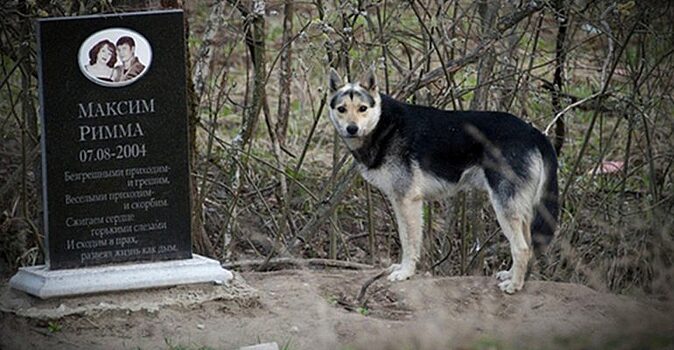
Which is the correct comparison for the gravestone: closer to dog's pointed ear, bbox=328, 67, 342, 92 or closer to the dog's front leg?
dog's pointed ear, bbox=328, 67, 342, 92

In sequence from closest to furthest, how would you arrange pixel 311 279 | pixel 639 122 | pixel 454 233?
pixel 311 279
pixel 639 122
pixel 454 233

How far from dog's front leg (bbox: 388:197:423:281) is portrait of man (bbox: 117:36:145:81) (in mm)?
1995

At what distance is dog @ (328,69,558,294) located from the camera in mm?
8039

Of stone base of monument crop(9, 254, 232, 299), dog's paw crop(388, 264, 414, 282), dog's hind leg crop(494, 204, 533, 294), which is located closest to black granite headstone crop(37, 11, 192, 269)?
stone base of monument crop(9, 254, 232, 299)

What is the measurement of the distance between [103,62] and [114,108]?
308 mm

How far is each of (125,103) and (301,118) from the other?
5.40 metres

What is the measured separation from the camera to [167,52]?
806cm

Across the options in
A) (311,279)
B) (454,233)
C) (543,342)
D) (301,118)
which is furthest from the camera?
(301,118)

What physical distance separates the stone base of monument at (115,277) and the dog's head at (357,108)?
1301 mm

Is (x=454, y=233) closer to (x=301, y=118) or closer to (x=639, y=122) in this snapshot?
(x=639, y=122)

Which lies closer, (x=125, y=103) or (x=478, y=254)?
(x=125, y=103)

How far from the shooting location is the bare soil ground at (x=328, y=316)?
7113mm

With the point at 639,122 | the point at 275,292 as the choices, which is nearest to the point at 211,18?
the point at 275,292

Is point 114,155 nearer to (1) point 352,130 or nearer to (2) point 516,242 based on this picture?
(1) point 352,130
